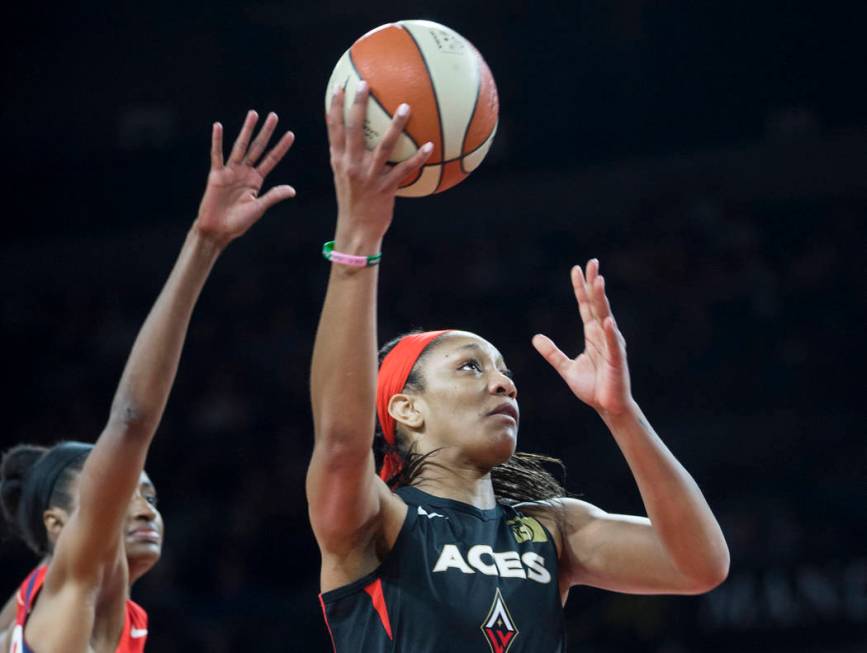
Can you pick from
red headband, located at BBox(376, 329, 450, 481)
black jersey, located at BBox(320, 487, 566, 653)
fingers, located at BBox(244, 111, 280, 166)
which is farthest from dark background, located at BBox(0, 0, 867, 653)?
fingers, located at BBox(244, 111, 280, 166)

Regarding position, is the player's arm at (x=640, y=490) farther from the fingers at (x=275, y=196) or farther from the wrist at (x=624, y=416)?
the fingers at (x=275, y=196)

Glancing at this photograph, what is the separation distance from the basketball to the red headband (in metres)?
0.62

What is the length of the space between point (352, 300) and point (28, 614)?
181 cm

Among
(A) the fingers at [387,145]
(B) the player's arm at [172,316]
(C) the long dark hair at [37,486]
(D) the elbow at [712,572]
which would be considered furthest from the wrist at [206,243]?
(D) the elbow at [712,572]

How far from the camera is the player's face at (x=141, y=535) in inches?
158

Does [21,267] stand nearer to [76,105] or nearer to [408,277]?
[76,105]

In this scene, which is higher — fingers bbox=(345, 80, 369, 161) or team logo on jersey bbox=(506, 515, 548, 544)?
fingers bbox=(345, 80, 369, 161)

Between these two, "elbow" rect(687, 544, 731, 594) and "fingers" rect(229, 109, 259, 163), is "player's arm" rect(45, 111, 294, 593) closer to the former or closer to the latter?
"fingers" rect(229, 109, 259, 163)

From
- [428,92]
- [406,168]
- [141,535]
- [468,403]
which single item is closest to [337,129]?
[406,168]

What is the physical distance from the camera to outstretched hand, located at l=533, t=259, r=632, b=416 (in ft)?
10.0

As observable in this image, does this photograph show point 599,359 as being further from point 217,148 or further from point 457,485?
point 217,148

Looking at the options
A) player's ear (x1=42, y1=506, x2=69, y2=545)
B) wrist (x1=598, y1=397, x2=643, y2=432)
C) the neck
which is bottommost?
player's ear (x1=42, y1=506, x2=69, y2=545)

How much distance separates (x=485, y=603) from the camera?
9.73ft

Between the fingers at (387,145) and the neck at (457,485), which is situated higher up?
the fingers at (387,145)
